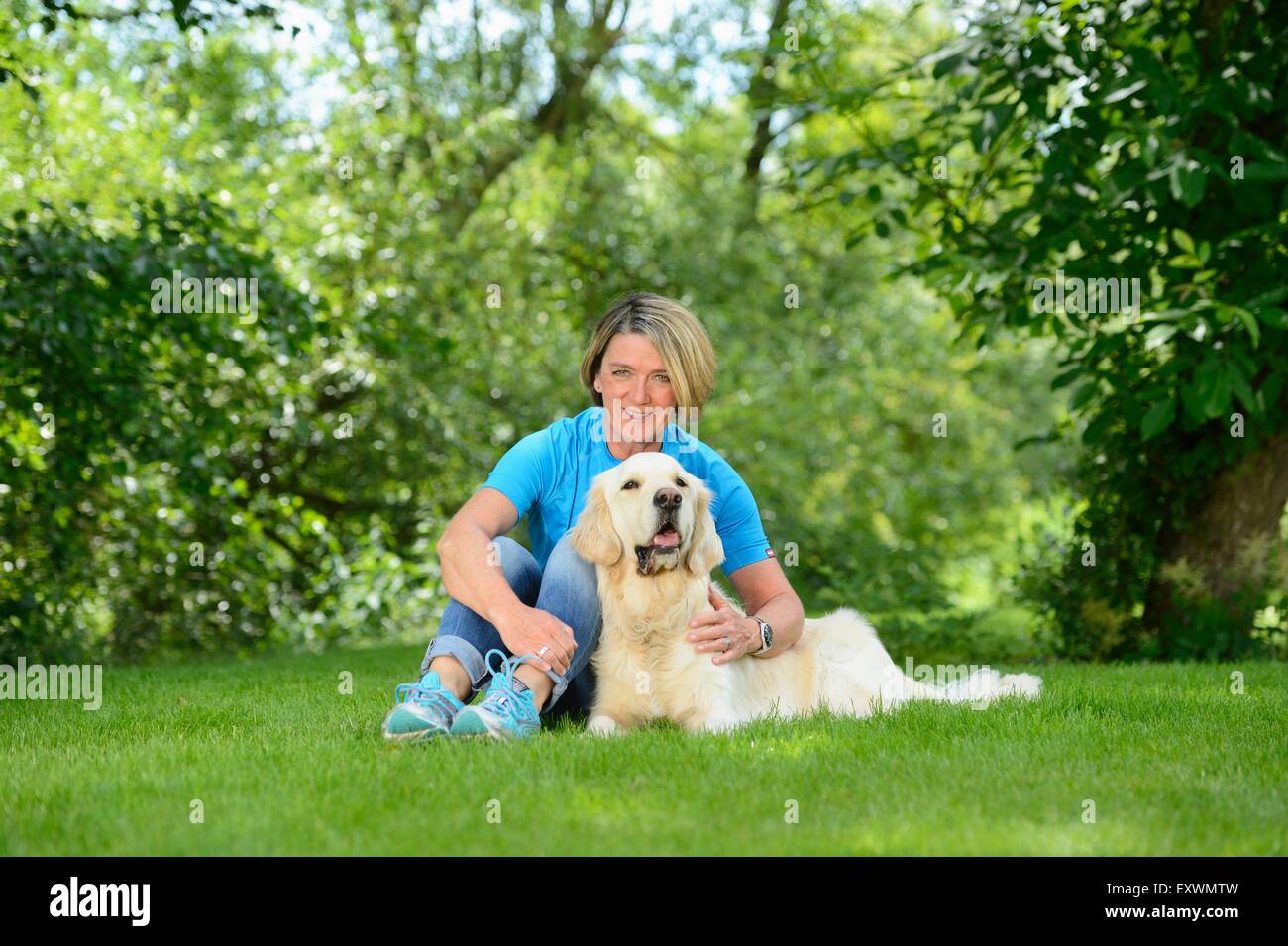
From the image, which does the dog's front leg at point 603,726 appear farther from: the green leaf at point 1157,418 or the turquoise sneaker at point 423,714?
the green leaf at point 1157,418

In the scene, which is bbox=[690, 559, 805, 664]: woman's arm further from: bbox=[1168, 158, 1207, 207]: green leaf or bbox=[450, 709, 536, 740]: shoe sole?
bbox=[1168, 158, 1207, 207]: green leaf

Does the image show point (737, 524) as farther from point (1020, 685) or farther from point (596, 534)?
point (1020, 685)

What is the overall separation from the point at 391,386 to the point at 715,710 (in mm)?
5889

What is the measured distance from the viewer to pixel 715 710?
366 cm

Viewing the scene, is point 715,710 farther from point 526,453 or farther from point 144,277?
point 144,277

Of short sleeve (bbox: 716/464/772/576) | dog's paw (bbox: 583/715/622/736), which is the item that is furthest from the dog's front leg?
short sleeve (bbox: 716/464/772/576)

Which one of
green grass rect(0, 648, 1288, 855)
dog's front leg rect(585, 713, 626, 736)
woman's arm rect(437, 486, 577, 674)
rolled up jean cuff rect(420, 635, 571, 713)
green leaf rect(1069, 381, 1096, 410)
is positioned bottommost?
green grass rect(0, 648, 1288, 855)

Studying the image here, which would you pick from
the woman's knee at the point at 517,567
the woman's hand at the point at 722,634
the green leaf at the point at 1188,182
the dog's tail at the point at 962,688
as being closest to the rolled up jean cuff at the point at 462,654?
the woman's knee at the point at 517,567

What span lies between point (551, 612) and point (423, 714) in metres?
0.50

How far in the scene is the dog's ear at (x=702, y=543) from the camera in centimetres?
371

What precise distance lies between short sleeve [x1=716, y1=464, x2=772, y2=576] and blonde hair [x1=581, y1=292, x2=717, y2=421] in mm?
286

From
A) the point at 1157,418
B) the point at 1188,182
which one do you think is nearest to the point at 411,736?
the point at 1157,418

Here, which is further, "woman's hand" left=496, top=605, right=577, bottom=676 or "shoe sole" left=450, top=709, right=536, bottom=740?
"woman's hand" left=496, top=605, right=577, bottom=676

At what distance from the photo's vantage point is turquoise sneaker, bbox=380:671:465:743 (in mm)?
3342
